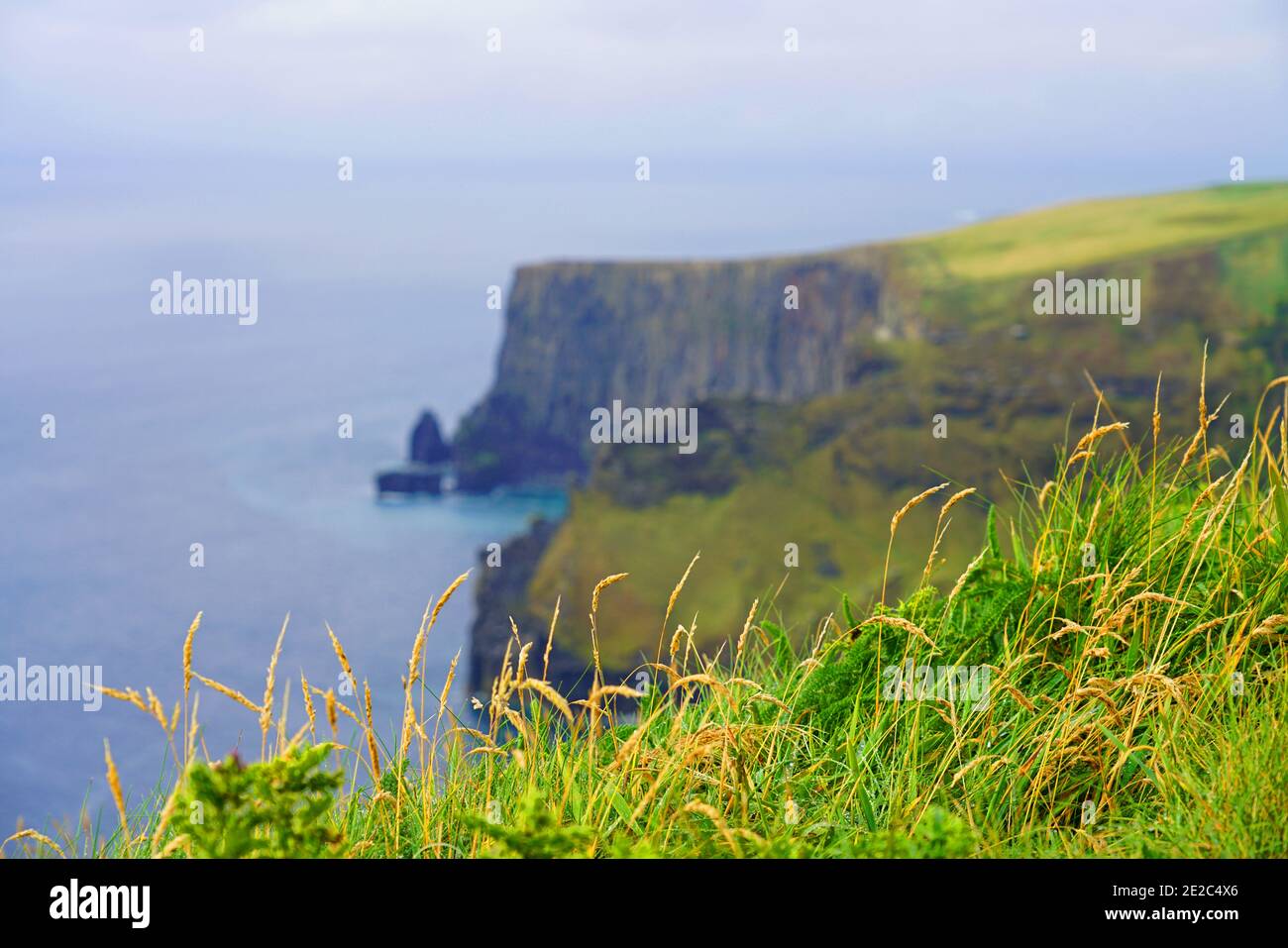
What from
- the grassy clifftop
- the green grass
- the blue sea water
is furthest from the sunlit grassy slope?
the green grass

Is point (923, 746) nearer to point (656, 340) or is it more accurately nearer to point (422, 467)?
point (656, 340)

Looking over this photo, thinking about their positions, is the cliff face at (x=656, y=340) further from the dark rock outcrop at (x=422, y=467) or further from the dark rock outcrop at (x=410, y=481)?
the dark rock outcrop at (x=422, y=467)

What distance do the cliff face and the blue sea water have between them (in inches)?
389

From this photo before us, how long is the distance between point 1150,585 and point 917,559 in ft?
243

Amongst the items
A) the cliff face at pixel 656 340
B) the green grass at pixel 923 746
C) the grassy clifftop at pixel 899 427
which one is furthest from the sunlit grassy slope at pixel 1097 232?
the green grass at pixel 923 746

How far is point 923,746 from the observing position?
3.64 metres

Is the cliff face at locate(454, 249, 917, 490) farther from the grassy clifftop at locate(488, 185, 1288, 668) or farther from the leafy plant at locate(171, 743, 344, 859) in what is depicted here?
the leafy plant at locate(171, 743, 344, 859)

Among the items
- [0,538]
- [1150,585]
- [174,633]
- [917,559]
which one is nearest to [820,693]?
[1150,585]

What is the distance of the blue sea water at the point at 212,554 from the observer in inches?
3684

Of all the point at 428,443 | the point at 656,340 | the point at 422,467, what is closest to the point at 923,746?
the point at 656,340

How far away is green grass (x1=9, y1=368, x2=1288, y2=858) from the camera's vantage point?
2.92 m

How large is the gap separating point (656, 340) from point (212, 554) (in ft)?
193

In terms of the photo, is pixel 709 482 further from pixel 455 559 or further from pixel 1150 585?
pixel 1150 585
